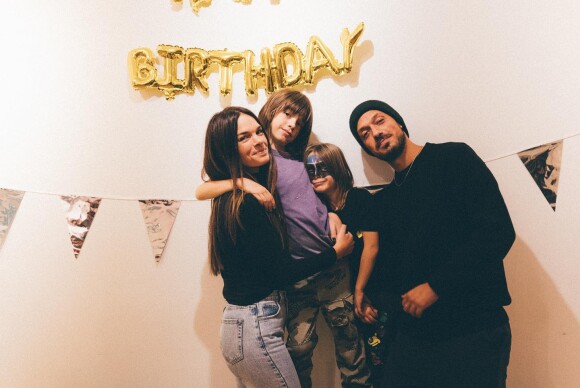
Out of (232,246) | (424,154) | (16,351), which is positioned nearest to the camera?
(232,246)

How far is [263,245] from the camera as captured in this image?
1.33 m

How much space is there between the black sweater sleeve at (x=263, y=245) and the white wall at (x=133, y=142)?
0.74 metres

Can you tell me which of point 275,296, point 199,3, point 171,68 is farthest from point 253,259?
point 199,3

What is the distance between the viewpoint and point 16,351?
195 centimetres

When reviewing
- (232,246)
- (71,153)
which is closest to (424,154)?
(232,246)

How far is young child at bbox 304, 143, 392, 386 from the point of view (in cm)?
166

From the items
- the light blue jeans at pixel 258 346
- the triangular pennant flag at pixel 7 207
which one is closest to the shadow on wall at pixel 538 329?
the light blue jeans at pixel 258 346

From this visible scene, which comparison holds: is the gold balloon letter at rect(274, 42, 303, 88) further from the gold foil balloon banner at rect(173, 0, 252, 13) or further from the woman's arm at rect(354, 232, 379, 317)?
the woman's arm at rect(354, 232, 379, 317)

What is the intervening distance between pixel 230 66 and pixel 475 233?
1405mm

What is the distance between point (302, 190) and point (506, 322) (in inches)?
36.6

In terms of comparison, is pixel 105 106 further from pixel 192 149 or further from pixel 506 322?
pixel 506 322

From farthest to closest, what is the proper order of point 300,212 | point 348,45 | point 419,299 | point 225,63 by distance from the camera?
1. point 225,63
2. point 348,45
3. point 300,212
4. point 419,299

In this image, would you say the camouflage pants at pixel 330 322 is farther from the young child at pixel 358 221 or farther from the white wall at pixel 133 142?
the white wall at pixel 133 142

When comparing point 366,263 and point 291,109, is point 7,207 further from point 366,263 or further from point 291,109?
point 366,263
